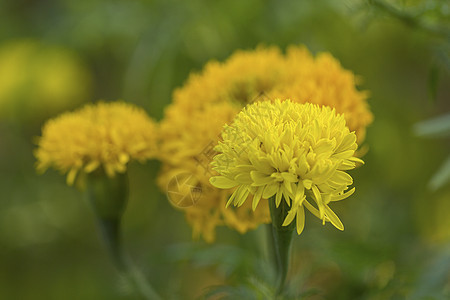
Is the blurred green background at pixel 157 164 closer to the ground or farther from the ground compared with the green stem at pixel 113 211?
farther from the ground

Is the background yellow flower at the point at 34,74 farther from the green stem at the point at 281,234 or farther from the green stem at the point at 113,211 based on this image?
the green stem at the point at 281,234

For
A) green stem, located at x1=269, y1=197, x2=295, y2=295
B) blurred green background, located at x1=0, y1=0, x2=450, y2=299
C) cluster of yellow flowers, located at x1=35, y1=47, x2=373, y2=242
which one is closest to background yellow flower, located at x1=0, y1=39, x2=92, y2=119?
blurred green background, located at x1=0, y1=0, x2=450, y2=299

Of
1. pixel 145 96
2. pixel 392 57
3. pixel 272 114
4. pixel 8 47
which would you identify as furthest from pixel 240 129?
pixel 8 47

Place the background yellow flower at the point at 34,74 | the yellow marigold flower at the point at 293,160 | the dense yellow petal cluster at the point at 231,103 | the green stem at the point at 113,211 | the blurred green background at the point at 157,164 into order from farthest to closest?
the background yellow flower at the point at 34,74
the blurred green background at the point at 157,164
the green stem at the point at 113,211
the dense yellow petal cluster at the point at 231,103
the yellow marigold flower at the point at 293,160

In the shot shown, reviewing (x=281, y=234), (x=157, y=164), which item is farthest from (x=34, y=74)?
(x=281, y=234)

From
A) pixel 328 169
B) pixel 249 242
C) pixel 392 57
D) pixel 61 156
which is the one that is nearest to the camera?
pixel 328 169

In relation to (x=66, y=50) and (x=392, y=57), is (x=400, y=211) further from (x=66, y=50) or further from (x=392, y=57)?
(x=66, y=50)

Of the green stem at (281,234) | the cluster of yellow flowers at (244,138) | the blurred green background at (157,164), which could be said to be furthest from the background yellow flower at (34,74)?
the green stem at (281,234)
